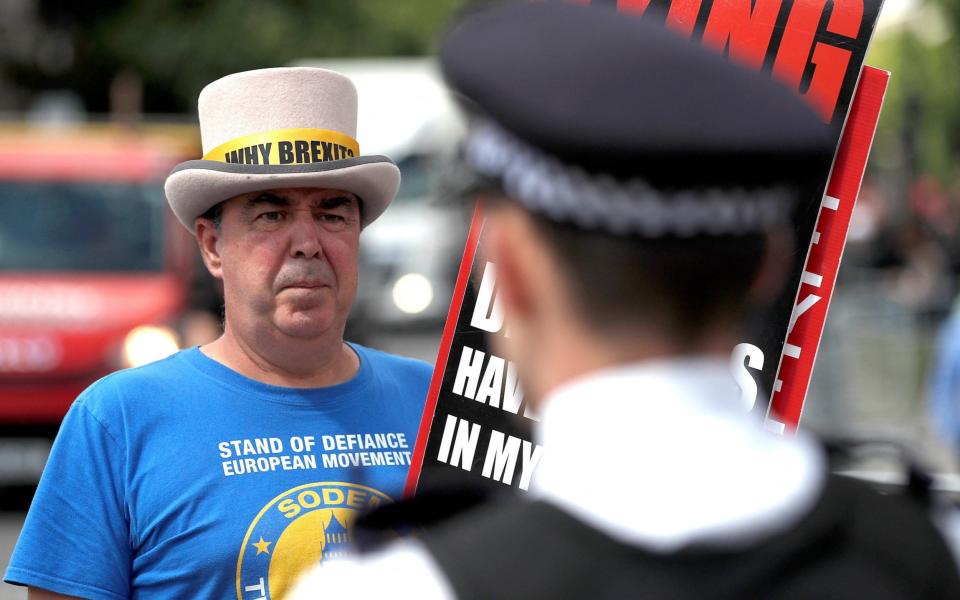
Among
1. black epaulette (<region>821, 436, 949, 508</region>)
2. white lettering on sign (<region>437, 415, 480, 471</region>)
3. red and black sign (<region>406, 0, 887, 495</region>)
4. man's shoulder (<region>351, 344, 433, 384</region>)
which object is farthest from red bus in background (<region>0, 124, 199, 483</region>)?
black epaulette (<region>821, 436, 949, 508</region>)

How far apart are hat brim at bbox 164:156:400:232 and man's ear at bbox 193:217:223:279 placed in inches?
1.0

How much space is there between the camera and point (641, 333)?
47.6 inches

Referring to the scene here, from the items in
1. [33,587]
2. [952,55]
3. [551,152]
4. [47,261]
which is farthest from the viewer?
[952,55]

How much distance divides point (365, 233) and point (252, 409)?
16480mm

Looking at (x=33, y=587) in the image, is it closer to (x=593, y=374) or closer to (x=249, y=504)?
(x=249, y=504)

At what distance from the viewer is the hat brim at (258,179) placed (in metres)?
2.74

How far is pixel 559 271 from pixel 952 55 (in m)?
17.6

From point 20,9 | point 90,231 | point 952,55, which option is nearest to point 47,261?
point 90,231

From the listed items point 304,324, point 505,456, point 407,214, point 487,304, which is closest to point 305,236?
point 304,324

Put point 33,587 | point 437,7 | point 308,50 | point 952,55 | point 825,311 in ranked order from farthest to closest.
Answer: point 437,7
point 308,50
point 952,55
point 33,587
point 825,311

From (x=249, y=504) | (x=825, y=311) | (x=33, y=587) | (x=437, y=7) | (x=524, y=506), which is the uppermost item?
(x=437, y=7)

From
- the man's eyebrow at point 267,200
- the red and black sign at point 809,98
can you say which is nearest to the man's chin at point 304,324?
the man's eyebrow at point 267,200

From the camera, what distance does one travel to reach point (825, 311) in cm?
227

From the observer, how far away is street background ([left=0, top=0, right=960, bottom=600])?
8.49m
